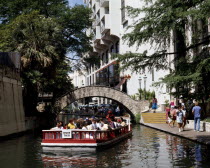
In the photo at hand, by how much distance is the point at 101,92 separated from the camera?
39.9 m

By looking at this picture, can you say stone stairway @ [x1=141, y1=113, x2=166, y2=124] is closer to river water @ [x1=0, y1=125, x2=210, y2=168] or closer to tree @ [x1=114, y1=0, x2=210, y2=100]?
river water @ [x1=0, y1=125, x2=210, y2=168]

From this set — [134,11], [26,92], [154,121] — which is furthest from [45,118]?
[134,11]

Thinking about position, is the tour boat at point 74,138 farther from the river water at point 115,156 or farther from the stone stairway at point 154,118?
the stone stairway at point 154,118

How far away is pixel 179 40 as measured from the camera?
15.2 meters

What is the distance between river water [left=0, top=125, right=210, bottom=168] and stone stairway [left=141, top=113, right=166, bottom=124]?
13355mm

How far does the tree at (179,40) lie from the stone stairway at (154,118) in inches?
736

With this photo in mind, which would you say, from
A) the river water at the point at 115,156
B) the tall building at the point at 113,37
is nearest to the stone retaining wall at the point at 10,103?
the river water at the point at 115,156

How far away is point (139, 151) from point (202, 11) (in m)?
7.88

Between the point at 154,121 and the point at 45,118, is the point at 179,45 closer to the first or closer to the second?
the point at 154,121

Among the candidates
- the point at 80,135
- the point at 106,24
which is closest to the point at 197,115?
the point at 80,135

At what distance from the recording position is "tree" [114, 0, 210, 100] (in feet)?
44.6

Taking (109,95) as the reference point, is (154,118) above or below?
→ below

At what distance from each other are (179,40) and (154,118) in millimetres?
20643

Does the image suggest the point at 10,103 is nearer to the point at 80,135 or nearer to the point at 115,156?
the point at 80,135
